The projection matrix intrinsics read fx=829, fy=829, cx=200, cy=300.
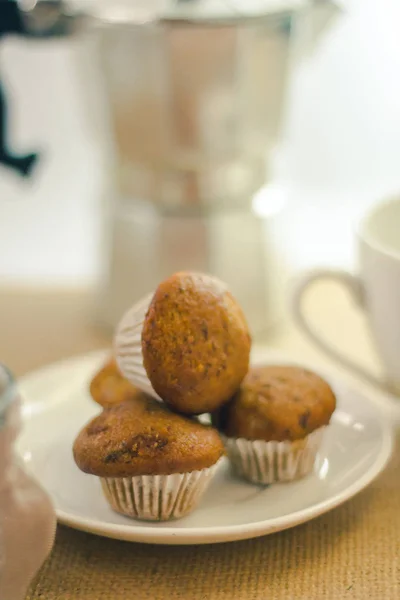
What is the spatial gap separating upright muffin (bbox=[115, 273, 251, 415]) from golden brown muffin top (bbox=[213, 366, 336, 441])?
0.02m

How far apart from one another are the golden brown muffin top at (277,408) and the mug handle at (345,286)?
0.10 metres

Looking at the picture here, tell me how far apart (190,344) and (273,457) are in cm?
9

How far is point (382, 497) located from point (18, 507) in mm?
235

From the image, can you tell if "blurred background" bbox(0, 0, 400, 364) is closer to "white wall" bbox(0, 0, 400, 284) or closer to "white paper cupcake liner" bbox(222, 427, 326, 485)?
"white wall" bbox(0, 0, 400, 284)

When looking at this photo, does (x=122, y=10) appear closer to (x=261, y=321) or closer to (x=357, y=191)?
(x=261, y=321)

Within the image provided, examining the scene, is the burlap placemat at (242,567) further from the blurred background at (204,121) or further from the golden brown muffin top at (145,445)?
the blurred background at (204,121)

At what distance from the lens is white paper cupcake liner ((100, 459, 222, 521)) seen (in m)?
0.42

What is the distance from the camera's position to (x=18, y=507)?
351 millimetres

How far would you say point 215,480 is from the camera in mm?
488

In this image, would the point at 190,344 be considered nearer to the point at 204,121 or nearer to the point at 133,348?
the point at 133,348

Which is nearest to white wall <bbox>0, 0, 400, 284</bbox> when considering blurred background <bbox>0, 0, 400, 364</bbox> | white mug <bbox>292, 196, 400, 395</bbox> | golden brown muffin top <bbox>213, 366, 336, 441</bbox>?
blurred background <bbox>0, 0, 400, 364</bbox>

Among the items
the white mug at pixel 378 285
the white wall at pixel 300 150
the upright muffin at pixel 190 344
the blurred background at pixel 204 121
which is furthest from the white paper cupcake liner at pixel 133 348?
the white wall at pixel 300 150

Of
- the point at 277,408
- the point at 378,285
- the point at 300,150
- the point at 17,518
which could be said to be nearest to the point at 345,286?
the point at 378,285

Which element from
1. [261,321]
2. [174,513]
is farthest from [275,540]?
[261,321]
